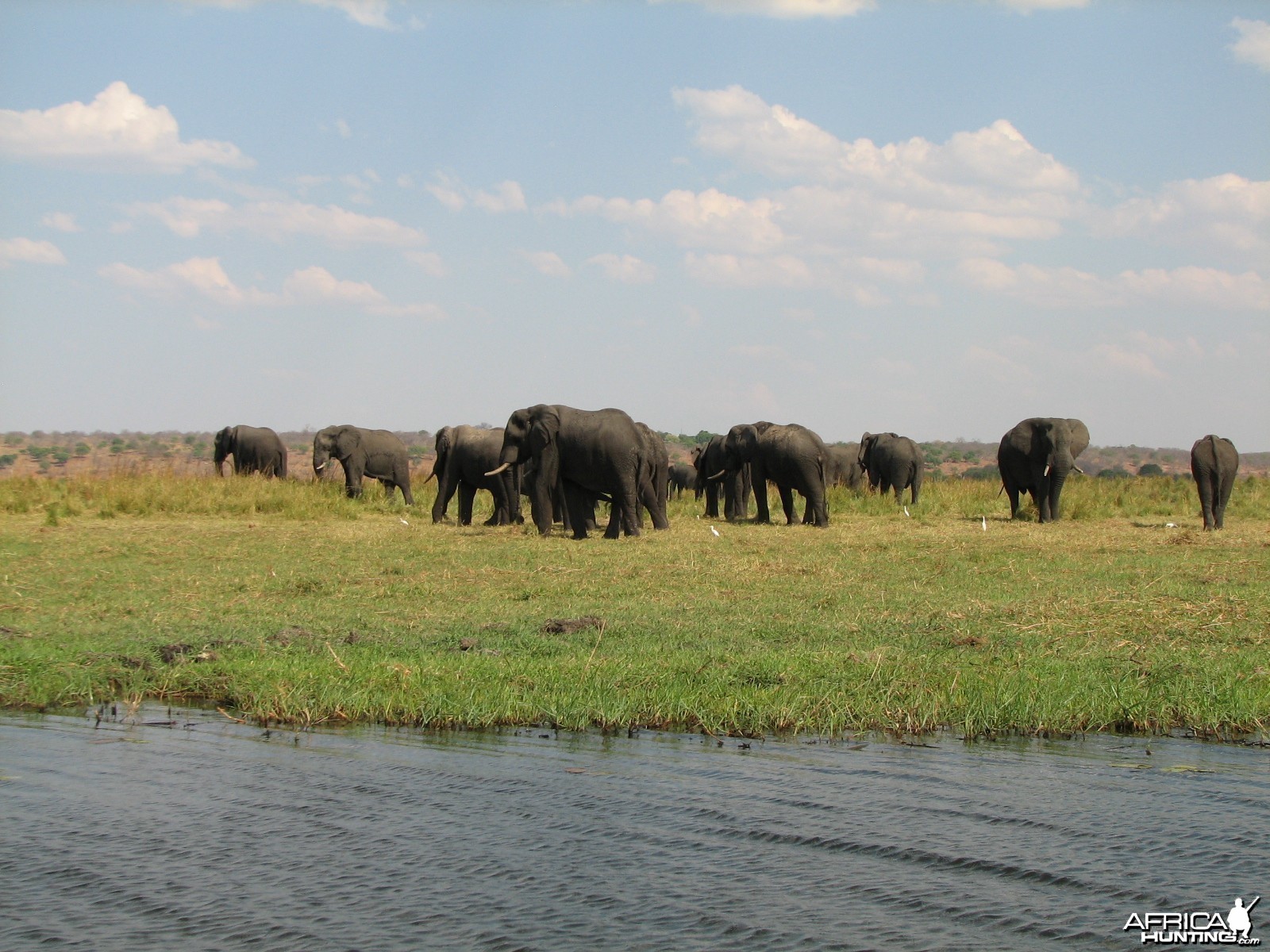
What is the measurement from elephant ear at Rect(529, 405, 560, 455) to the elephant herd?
0.02m

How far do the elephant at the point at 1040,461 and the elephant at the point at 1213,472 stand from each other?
8.28ft

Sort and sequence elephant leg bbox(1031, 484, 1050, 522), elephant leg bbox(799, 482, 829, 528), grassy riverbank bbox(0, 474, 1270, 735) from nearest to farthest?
grassy riverbank bbox(0, 474, 1270, 735) → elephant leg bbox(799, 482, 829, 528) → elephant leg bbox(1031, 484, 1050, 522)

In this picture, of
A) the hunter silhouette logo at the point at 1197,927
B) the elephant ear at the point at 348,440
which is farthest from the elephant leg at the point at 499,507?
the hunter silhouette logo at the point at 1197,927

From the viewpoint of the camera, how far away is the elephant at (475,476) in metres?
23.2

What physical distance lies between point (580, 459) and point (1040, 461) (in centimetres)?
1031

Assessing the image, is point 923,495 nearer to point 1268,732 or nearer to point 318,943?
point 1268,732

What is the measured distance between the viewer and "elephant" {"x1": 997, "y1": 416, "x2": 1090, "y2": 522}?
25.5 metres

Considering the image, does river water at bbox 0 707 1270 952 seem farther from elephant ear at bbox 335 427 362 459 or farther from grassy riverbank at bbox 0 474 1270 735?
elephant ear at bbox 335 427 362 459

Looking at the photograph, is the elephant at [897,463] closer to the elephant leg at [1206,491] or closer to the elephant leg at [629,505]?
the elephant leg at [1206,491]

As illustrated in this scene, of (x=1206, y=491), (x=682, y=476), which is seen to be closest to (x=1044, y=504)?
(x=1206, y=491)

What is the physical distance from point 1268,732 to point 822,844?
3445 millimetres

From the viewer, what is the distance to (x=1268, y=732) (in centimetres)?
772

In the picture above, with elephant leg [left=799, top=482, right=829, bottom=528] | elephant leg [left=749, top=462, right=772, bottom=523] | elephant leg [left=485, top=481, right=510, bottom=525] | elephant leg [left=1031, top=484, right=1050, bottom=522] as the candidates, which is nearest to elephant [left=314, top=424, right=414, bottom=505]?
elephant leg [left=485, top=481, right=510, bottom=525]

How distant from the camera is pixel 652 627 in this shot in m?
11.1
